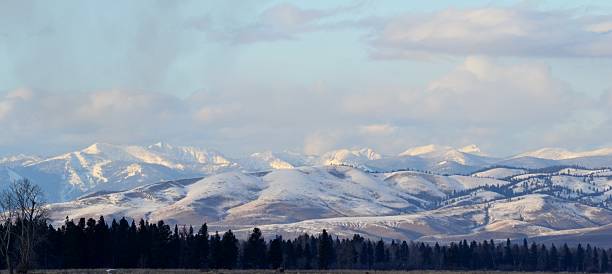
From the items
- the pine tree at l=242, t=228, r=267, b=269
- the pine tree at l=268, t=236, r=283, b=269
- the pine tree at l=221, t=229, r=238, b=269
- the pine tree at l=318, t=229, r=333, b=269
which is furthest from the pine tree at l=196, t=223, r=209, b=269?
the pine tree at l=318, t=229, r=333, b=269

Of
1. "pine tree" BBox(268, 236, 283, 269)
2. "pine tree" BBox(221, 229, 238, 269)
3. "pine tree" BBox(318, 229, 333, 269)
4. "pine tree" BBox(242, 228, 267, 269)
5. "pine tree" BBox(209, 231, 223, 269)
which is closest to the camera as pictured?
"pine tree" BBox(209, 231, 223, 269)

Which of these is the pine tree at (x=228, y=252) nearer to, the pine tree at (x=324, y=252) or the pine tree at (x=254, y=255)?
the pine tree at (x=254, y=255)

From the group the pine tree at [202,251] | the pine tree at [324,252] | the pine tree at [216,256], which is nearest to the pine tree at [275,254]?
the pine tree at [216,256]

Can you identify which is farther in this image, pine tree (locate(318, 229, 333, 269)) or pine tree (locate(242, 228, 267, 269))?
pine tree (locate(318, 229, 333, 269))

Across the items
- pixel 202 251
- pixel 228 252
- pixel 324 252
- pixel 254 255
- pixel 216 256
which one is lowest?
pixel 216 256

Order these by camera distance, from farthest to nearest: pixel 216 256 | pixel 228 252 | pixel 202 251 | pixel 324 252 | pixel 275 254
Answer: pixel 324 252 < pixel 202 251 < pixel 275 254 < pixel 228 252 < pixel 216 256

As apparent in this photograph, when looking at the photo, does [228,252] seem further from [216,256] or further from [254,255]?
[254,255]

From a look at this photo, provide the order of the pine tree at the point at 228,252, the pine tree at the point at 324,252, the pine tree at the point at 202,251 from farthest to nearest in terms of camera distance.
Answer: the pine tree at the point at 324,252
the pine tree at the point at 202,251
the pine tree at the point at 228,252

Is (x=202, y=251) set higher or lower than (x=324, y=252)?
lower

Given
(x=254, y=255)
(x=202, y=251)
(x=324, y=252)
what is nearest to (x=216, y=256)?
(x=202, y=251)

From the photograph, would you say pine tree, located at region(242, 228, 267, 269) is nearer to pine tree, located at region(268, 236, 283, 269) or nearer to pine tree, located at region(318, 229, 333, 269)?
pine tree, located at region(268, 236, 283, 269)

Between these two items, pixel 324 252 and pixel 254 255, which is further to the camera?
pixel 324 252

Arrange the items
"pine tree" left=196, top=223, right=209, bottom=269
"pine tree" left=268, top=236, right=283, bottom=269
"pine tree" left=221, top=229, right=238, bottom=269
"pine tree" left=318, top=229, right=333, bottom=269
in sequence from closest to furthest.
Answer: "pine tree" left=221, top=229, right=238, bottom=269 → "pine tree" left=268, top=236, right=283, bottom=269 → "pine tree" left=196, top=223, right=209, bottom=269 → "pine tree" left=318, top=229, right=333, bottom=269

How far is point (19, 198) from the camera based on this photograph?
376 feet
